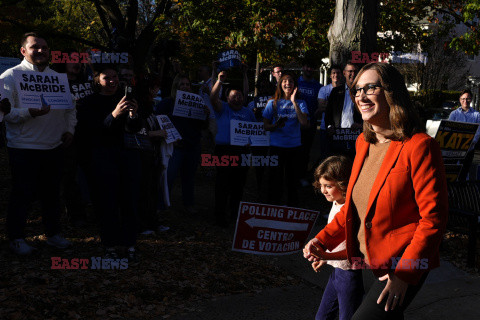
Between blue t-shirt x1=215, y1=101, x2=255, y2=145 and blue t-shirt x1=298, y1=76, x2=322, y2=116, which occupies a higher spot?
blue t-shirt x1=298, y1=76, x2=322, y2=116

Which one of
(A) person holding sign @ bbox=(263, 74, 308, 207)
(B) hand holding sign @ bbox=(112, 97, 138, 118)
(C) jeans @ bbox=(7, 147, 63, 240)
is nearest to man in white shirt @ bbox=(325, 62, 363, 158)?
(A) person holding sign @ bbox=(263, 74, 308, 207)

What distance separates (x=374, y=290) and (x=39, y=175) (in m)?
4.02

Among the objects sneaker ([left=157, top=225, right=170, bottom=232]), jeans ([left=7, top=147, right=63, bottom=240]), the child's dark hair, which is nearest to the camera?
the child's dark hair

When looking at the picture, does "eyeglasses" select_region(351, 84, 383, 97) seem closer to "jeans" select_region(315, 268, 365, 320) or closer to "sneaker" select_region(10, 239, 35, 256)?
"jeans" select_region(315, 268, 365, 320)

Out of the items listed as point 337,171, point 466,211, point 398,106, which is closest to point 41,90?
point 337,171

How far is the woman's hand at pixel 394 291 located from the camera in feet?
7.58

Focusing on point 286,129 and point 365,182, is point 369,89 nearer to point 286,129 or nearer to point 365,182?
point 365,182

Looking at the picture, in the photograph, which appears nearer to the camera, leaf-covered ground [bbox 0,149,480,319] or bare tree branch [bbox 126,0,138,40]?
leaf-covered ground [bbox 0,149,480,319]

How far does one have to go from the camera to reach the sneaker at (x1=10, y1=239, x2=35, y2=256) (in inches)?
204

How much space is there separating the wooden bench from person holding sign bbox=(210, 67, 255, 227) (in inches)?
108

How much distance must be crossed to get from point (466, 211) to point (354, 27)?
3.69 m

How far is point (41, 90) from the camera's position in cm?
514

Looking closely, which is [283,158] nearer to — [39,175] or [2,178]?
[39,175]

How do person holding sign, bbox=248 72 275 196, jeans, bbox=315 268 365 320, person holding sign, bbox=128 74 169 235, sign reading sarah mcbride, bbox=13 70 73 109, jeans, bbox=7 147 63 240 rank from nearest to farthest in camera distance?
jeans, bbox=315 268 365 320 < sign reading sarah mcbride, bbox=13 70 73 109 < jeans, bbox=7 147 63 240 < person holding sign, bbox=128 74 169 235 < person holding sign, bbox=248 72 275 196
